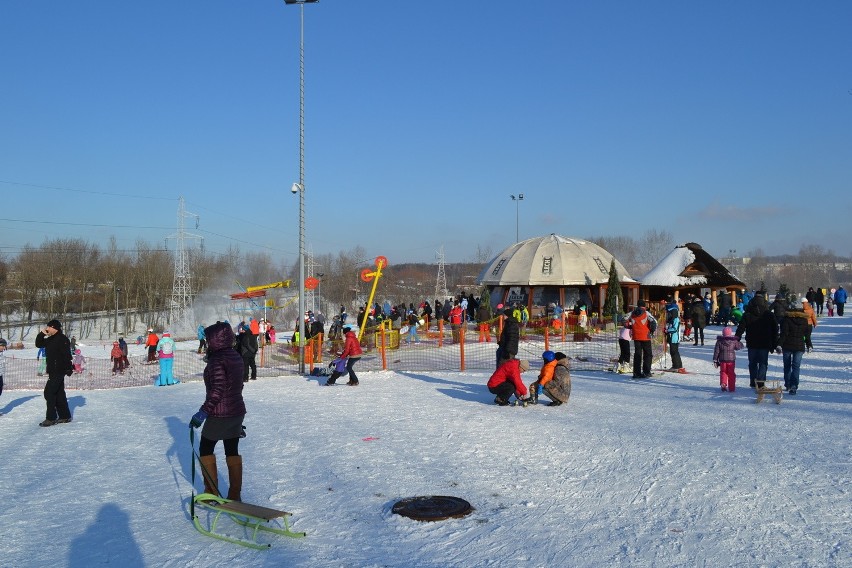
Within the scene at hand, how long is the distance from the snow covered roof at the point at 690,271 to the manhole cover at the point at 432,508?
35308mm

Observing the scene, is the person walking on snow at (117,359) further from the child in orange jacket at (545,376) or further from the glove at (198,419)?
the glove at (198,419)

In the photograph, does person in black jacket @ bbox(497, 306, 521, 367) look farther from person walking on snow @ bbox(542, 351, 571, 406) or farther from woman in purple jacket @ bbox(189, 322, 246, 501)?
woman in purple jacket @ bbox(189, 322, 246, 501)

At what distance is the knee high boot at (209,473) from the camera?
596cm

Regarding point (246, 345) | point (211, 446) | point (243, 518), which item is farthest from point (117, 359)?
point (243, 518)

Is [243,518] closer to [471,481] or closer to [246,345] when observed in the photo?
[471,481]

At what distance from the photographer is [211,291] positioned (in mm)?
66812

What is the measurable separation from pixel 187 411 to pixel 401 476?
597 cm

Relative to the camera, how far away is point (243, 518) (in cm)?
566

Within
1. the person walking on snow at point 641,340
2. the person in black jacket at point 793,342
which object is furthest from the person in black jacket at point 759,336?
the person walking on snow at point 641,340

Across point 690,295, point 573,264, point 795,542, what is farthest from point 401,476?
point 690,295

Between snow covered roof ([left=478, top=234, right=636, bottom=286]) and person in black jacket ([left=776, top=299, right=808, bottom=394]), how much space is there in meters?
26.7

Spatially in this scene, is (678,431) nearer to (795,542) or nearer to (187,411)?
(795,542)

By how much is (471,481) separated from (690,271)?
3552cm

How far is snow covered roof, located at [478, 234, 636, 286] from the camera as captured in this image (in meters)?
39.0
